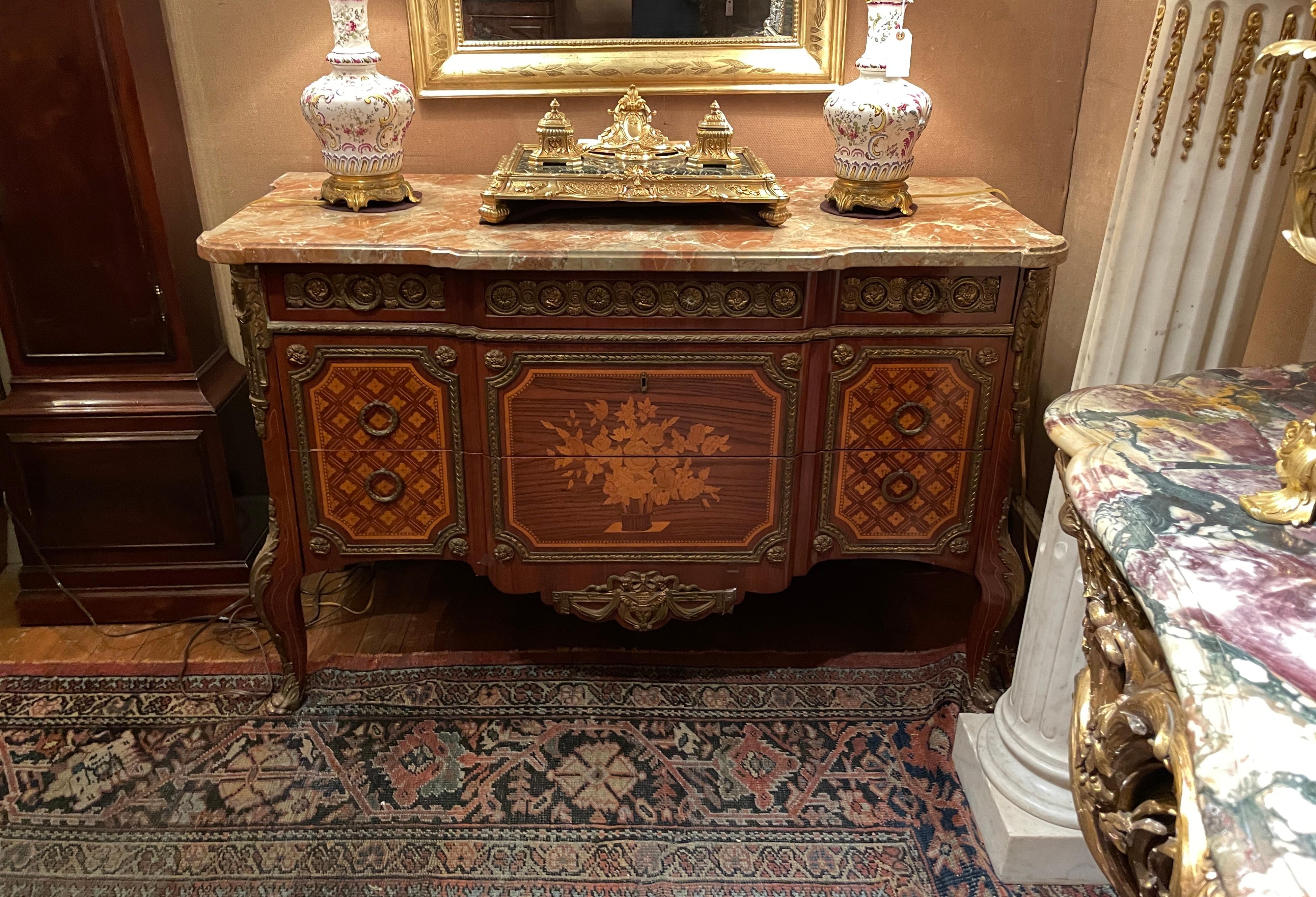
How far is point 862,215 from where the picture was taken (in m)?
1.82

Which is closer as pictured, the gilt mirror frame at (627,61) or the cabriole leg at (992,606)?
the cabriole leg at (992,606)

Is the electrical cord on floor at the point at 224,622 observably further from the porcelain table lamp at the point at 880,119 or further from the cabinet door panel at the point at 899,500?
the porcelain table lamp at the point at 880,119

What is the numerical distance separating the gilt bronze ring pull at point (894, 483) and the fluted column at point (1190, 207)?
276mm

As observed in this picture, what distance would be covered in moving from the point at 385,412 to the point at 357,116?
1.79 feet

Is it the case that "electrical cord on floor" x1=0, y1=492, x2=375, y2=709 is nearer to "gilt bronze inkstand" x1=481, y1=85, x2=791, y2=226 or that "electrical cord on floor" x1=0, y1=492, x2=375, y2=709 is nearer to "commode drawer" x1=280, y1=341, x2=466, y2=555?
"commode drawer" x1=280, y1=341, x2=466, y2=555

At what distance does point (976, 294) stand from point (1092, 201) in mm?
618

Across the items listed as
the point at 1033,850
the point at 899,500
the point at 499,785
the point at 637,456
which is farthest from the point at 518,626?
the point at 1033,850

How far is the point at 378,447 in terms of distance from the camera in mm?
1759

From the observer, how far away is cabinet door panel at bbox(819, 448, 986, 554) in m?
1.78

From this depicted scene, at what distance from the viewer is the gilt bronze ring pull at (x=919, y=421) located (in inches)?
68.0

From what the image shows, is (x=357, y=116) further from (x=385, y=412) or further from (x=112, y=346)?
(x=112, y=346)

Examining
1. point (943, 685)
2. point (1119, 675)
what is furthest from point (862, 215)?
point (1119, 675)

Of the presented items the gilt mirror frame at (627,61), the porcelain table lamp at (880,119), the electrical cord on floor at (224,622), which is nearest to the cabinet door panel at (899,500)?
the porcelain table lamp at (880,119)

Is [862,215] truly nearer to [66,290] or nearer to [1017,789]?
[1017,789]
